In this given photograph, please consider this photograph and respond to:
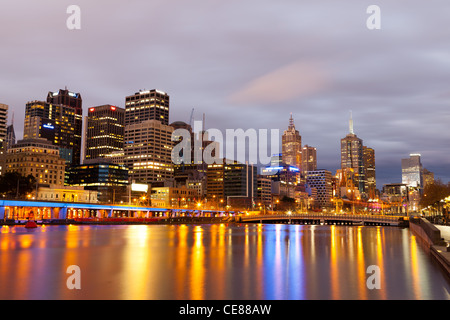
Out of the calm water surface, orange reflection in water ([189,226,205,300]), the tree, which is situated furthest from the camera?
the tree

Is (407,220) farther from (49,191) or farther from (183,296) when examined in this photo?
(49,191)

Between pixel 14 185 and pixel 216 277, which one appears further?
pixel 14 185

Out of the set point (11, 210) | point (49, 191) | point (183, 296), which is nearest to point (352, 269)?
point (183, 296)

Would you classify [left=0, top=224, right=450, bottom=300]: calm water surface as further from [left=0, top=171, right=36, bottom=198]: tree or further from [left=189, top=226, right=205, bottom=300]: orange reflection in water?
[left=0, top=171, right=36, bottom=198]: tree

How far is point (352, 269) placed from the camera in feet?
112

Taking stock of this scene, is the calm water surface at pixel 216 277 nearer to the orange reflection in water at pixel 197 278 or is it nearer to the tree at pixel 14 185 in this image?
the orange reflection in water at pixel 197 278

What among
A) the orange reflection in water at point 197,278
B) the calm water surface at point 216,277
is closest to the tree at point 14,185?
the calm water surface at point 216,277

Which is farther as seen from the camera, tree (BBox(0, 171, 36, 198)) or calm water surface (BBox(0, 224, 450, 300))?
tree (BBox(0, 171, 36, 198))

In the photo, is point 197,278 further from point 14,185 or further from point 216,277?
point 14,185

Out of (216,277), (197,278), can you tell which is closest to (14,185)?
(197,278)

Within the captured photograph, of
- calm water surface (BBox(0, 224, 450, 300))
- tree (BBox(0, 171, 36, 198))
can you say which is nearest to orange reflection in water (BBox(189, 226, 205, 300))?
calm water surface (BBox(0, 224, 450, 300))

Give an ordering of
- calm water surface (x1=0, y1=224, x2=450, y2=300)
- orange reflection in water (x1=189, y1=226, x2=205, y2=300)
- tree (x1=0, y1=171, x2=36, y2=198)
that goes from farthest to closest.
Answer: tree (x1=0, y1=171, x2=36, y2=198)
calm water surface (x1=0, y1=224, x2=450, y2=300)
orange reflection in water (x1=189, y1=226, x2=205, y2=300)

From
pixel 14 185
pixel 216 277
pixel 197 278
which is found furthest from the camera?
pixel 14 185

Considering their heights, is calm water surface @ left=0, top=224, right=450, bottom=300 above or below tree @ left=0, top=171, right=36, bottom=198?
below
